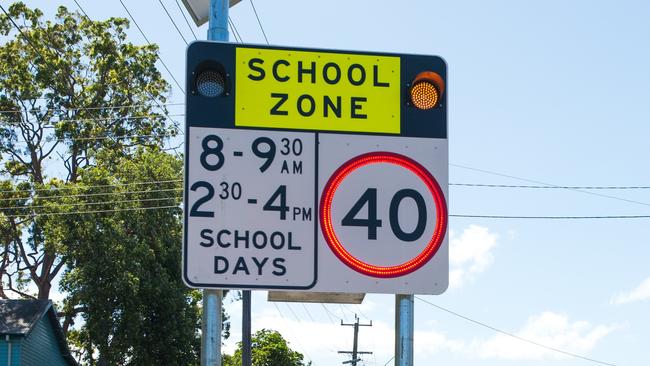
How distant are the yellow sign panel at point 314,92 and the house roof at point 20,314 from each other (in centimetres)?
3151

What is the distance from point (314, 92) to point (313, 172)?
1.26 feet

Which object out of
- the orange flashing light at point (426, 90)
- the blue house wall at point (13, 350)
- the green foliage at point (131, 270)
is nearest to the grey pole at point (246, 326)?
the blue house wall at point (13, 350)

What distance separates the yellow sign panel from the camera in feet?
17.2

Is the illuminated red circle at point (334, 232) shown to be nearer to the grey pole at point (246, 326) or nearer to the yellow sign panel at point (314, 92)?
the yellow sign panel at point (314, 92)

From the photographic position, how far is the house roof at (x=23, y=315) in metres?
35.5

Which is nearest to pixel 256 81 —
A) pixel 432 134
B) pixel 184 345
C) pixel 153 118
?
pixel 432 134

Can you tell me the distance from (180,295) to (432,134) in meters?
39.0

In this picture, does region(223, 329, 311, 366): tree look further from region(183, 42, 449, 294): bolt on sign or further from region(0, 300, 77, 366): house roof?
region(183, 42, 449, 294): bolt on sign

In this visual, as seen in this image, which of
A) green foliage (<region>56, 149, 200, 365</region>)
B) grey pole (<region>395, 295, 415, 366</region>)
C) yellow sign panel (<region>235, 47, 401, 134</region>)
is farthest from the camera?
green foliage (<region>56, 149, 200, 365</region>)

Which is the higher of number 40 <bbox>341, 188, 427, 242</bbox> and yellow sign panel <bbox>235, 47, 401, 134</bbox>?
yellow sign panel <bbox>235, 47, 401, 134</bbox>

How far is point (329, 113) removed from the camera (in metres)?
5.29

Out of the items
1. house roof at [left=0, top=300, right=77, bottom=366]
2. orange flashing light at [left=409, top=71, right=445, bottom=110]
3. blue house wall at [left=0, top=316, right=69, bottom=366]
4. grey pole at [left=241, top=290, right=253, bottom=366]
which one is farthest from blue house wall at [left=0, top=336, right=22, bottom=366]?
orange flashing light at [left=409, top=71, right=445, bottom=110]

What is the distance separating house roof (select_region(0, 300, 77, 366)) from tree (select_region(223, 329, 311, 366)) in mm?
13528

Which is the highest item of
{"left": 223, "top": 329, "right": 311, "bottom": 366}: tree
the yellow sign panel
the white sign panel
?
the yellow sign panel
